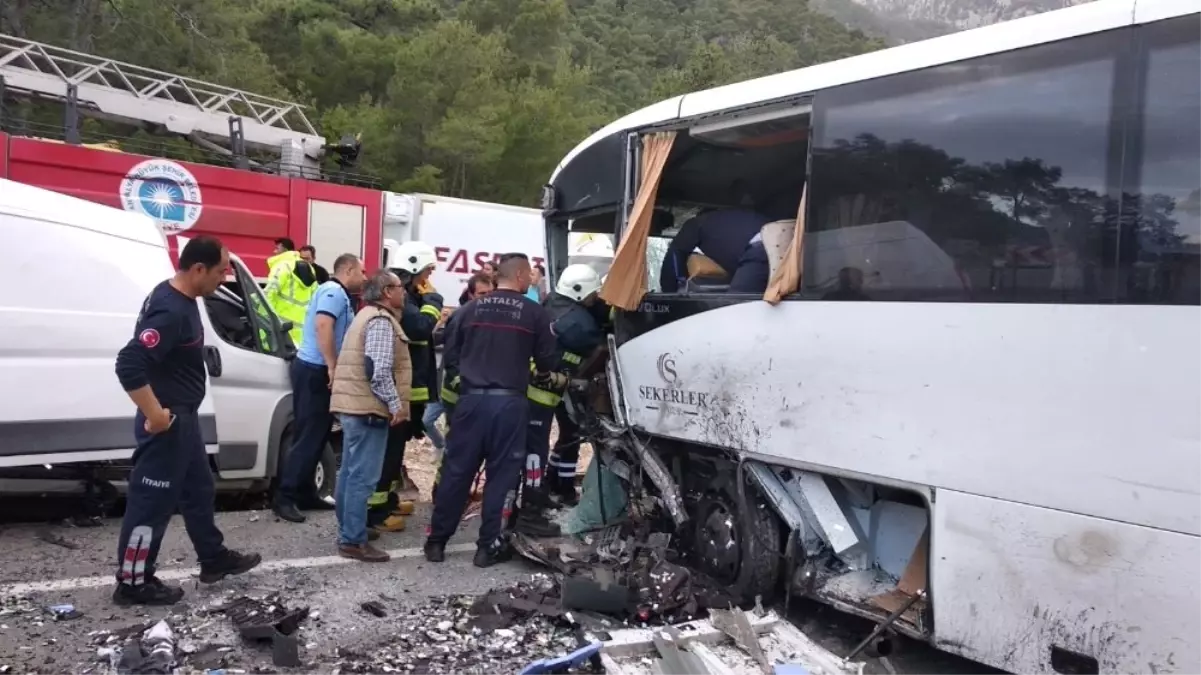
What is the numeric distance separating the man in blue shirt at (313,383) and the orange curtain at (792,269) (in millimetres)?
2848

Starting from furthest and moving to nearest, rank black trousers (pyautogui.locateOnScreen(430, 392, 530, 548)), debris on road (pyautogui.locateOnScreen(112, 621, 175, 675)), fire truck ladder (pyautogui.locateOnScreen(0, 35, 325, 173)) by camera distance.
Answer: fire truck ladder (pyautogui.locateOnScreen(0, 35, 325, 173)) < black trousers (pyautogui.locateOnScreen(430, 392, 530, 548)) < debris on road (pyautogui.locateOnScreen(112, 621, 175, 675))

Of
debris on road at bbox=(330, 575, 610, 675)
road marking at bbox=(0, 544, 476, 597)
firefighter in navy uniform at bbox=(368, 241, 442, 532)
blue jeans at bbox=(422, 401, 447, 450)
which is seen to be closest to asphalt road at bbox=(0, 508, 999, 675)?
road marking at bbox=(0, 544, 476, 597)

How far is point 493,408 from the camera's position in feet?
16.9

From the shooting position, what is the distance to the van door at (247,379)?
19.9 ft

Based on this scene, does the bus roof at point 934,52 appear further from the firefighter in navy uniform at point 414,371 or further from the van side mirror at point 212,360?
the van side mirror at point 212,360

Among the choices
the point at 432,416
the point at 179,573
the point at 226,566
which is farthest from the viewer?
the point at 432,416

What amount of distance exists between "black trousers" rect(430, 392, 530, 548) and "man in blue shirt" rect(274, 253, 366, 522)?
1.11m

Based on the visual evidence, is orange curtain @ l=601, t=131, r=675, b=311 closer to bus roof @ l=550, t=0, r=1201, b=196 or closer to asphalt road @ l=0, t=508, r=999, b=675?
bus roof @ l=550, t=0, r=1201, b=196

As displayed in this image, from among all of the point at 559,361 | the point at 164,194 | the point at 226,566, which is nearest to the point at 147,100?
the point at 164,194

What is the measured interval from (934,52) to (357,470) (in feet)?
11.9

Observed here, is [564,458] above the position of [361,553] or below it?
above

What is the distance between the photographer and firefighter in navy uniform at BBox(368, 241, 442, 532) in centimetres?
594

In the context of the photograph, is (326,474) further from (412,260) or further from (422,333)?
(412,260)

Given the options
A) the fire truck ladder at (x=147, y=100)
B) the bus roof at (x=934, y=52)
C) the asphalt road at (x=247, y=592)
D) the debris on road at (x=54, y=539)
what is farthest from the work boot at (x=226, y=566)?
the fire truck ladder at (x=147, y=100)
